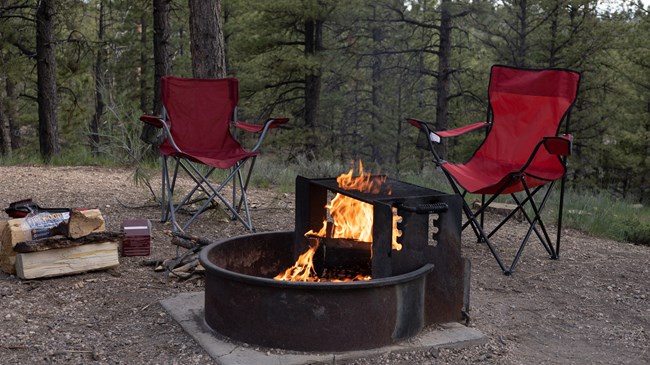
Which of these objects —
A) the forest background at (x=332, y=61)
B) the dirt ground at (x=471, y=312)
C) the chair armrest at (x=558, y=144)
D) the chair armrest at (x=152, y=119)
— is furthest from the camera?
the forest background at (x=332, y=61)

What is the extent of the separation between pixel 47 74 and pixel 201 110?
5.40 metres

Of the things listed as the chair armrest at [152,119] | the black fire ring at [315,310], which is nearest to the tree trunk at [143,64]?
the chair armrest at [152,119]

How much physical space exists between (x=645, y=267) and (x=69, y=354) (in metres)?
2.81

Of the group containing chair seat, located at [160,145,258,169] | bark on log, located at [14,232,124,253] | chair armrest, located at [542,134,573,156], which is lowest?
bark on log, located at [14,232,124,253]

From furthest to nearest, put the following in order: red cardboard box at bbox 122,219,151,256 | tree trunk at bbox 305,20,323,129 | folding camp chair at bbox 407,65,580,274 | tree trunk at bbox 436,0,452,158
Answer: tree trunk at bbox 305,20,323,129, tree trunk at bbox 436,0,452,158, folding camp chair at bbox 407,65,580,274, red cardboard box at bbox 122,219,151,256

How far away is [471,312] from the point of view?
2395mm

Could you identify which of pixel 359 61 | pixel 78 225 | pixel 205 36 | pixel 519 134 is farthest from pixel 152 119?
pixel 359 61

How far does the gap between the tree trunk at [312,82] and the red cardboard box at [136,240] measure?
8.02 metres

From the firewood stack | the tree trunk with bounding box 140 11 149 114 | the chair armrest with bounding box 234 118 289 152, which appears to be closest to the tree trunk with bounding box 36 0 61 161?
the tree trunk with bounding box 140 11 149 114

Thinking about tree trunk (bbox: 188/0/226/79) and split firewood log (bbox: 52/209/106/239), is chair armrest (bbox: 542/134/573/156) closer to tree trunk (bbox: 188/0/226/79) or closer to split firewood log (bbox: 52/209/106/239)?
split firewood log (bbox: 52/209/106/239)

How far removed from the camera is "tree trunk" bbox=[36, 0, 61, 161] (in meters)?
7.97

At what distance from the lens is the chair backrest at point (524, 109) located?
3.39 metres

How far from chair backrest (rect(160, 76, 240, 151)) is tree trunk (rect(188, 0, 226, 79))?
3.68 ft

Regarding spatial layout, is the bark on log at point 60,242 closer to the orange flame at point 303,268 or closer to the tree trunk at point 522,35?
the orange flame at point 303,268
